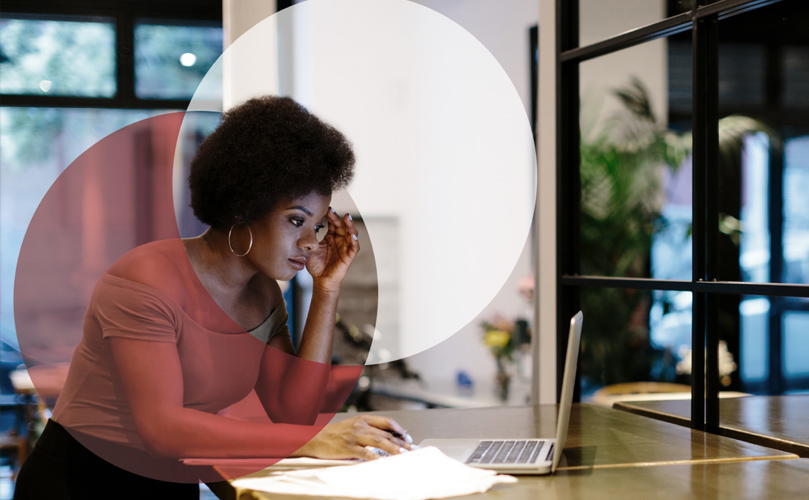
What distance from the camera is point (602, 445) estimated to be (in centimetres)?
131

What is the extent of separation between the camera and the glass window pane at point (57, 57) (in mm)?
3664

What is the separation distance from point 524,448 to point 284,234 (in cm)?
59

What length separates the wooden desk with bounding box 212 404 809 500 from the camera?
1048 millimetres

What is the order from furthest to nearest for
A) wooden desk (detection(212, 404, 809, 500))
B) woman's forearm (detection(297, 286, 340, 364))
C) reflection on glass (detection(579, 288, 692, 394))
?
reflection on glass (detection(579, 288, 692, 394))
woman's forearm (detection(297, 286, 340, 364))
wooden desk (detection(212, 404, 809, 500))

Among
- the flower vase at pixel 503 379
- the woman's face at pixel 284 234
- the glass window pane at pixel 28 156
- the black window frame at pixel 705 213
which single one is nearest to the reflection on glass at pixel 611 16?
the black window frame at pixel 705 213

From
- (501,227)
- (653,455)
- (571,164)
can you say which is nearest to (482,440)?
(653,455)

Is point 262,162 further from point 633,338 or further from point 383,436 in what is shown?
point 633,338

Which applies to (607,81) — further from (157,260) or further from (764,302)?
(157,260)

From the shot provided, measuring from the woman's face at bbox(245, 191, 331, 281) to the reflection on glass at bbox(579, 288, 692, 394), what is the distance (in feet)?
8.12

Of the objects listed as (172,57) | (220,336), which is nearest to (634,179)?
(172,57)

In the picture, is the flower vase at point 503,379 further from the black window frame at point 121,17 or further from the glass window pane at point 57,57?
the glass window pane at point 57,57

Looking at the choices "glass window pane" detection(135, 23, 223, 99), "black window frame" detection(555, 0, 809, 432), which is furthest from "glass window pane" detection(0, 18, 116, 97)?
"black window frame" detection(555, 0, 809, 432)

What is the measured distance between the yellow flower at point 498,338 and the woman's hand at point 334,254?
3039mm

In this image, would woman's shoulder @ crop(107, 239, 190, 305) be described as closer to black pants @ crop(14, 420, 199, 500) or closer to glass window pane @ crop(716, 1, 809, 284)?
black pants @ crop(14, 420, 199, 500)
